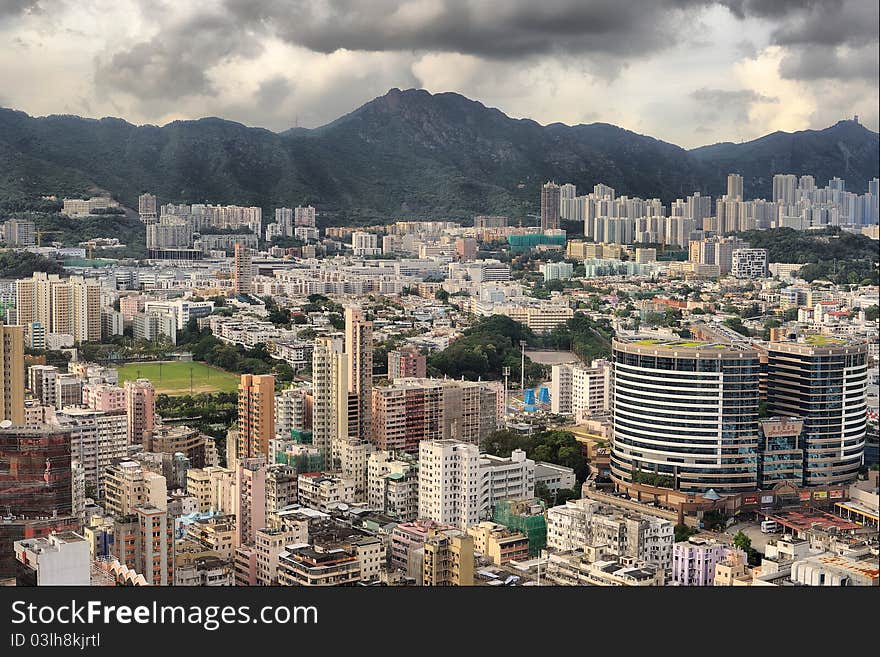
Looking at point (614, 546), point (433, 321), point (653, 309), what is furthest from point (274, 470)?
point (653, 309)

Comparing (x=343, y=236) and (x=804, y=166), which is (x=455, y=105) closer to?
(x=343, y=236)

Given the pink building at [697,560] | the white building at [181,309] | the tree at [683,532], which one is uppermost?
the white building at [181,309]

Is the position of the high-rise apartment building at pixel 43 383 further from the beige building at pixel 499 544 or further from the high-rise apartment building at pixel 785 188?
the high-rise apartment building at pixel 785 188

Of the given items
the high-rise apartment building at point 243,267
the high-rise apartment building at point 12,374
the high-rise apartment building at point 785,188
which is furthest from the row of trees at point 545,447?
the high-rise apartment building at point 785,188

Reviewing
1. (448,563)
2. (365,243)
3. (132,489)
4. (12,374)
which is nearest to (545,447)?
(448,563)

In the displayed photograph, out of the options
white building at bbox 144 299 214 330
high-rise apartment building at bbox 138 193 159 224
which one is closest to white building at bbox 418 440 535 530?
white building at bbox 144 299 214 330

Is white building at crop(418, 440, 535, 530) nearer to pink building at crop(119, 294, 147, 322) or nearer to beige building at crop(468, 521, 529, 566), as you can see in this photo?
beige building at crop(468, 521, 529, 566)

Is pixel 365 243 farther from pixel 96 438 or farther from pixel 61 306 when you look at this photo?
pixel 96 438
